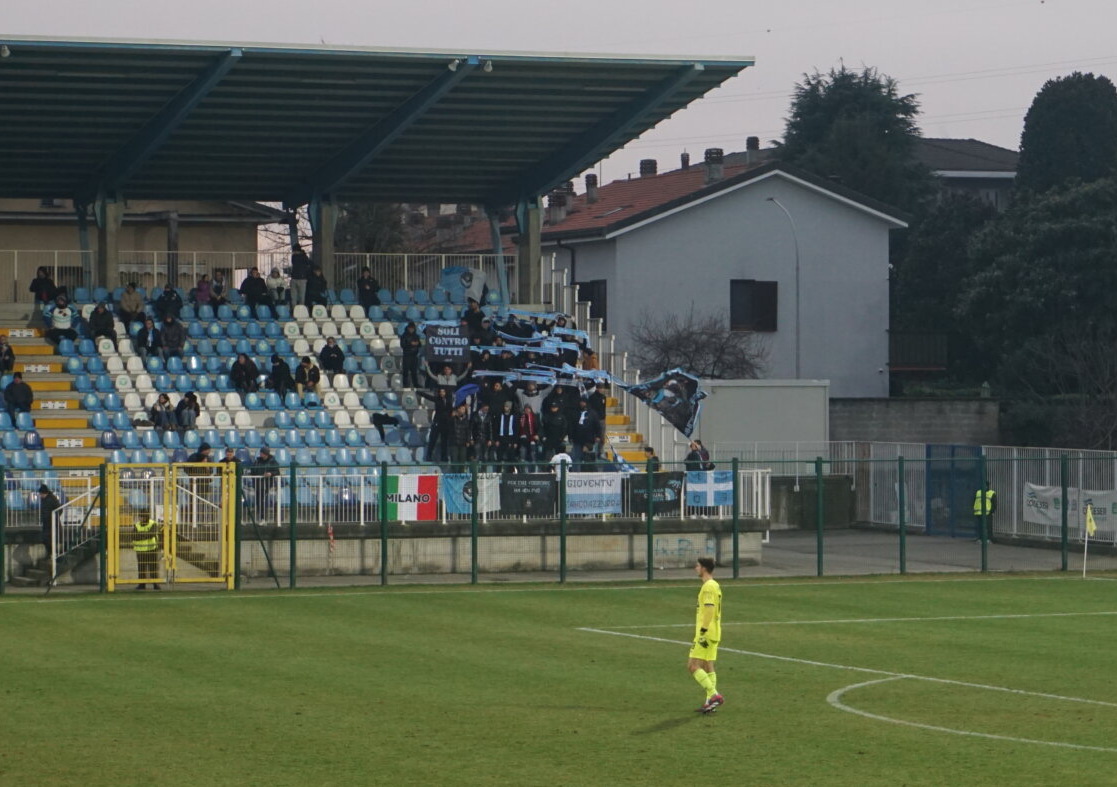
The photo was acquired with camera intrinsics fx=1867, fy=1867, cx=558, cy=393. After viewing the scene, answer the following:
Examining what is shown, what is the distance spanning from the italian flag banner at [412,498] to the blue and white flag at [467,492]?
26 centimetres

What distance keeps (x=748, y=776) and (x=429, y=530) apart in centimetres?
2098

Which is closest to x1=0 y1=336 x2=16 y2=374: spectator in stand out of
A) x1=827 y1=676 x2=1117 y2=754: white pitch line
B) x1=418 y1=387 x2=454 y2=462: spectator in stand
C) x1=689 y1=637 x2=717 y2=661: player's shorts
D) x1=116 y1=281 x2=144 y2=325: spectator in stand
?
x1=116 y1=281 x2=144 y2=325: spectator in stand

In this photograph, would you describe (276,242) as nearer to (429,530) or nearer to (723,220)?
(723,220)

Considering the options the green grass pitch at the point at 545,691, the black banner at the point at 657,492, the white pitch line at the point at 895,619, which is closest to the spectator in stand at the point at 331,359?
the black banner at the point at 657,492

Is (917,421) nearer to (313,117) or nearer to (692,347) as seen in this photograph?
(692,347)

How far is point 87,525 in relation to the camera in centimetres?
3259

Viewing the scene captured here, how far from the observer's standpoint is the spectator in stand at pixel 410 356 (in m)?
43.5

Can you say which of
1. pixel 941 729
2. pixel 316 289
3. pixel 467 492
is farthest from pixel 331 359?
pixel 941 729

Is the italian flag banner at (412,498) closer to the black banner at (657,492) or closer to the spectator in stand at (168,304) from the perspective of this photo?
the black banner at (657,492)

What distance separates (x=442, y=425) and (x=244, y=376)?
4782 mm

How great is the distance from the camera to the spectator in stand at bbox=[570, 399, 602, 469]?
135ft

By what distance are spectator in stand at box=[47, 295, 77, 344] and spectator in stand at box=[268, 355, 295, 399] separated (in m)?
4.67

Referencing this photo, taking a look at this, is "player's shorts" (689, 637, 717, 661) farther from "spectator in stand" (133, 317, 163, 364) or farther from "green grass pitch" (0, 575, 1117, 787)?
"spectator in stand" (133, 317, 163, 364)

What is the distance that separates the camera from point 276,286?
151ft
